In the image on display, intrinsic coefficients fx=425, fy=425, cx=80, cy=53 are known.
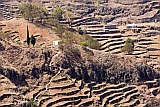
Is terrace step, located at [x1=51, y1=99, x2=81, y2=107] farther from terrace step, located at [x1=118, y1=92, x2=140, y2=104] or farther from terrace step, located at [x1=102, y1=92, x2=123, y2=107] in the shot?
terrace step, located at [x1=118, y1=92, x2=140, y2=104]

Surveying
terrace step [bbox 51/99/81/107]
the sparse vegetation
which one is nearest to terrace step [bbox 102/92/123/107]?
terrace step [bbox 51/99/81/107]

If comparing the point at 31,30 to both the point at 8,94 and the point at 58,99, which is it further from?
the point at 8,94

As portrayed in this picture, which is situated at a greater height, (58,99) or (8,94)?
(8,94)

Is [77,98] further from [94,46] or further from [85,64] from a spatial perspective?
[94,46]

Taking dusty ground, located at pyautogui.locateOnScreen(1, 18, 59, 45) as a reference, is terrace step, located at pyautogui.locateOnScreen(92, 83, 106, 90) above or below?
below

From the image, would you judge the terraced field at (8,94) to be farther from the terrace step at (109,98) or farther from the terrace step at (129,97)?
the terrace step at (129,97)

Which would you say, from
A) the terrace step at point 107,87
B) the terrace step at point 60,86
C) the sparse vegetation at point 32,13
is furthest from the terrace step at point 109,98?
the sparse vegetation at point 32,13

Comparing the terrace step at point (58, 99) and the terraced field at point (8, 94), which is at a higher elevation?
the terraced field at point (8, 94)

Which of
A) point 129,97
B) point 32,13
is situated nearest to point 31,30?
point 32,13

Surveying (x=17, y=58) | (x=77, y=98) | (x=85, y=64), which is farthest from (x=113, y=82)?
(x=17, y=58)
